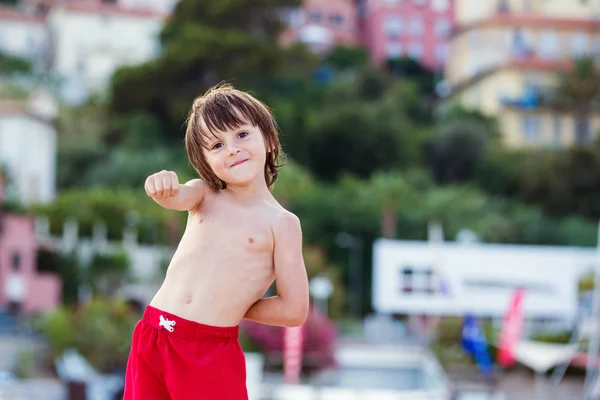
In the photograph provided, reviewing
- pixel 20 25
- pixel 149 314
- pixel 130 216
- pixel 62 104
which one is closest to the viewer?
pixel 149 314

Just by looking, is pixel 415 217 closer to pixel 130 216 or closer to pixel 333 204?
pixel 333 204

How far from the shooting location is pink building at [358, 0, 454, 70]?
81.7 m

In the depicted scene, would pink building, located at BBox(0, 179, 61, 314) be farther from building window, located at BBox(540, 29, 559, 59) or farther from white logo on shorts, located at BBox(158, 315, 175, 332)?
building window, located at BBox(540, 29, 559, 59)

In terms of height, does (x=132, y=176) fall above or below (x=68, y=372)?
above

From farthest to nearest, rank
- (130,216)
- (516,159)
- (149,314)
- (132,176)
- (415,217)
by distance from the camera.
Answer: (516,159) → (132,176) → (415,217) → (130,216) → (149,314)

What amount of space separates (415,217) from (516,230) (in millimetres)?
4670

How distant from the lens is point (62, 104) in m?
61.0

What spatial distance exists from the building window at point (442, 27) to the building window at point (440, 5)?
695 mm

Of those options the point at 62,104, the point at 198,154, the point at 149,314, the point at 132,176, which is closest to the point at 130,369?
the point at 149,314

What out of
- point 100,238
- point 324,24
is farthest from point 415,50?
point 100,238

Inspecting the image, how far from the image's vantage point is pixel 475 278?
38.2m

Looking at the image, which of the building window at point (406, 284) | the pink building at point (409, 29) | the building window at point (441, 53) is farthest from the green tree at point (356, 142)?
the building window at point (441, 53)

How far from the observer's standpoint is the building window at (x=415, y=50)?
8238 centimetres

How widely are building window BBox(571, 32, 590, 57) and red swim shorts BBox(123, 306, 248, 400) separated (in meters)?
69.8
